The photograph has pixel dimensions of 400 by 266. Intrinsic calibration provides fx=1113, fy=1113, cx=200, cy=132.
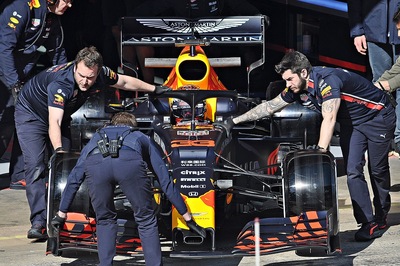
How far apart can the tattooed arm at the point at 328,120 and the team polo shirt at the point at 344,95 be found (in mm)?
59

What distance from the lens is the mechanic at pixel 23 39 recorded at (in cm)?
1087

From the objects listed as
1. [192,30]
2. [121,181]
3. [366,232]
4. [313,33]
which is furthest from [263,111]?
[313,33]

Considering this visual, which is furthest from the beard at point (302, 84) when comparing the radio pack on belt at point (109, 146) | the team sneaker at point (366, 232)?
the radio pack on belt at point (109, 146)

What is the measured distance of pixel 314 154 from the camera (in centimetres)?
894

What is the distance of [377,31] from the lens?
12.3 metres

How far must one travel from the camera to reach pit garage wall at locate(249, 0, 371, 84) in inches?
597

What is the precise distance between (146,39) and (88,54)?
11.3 feet

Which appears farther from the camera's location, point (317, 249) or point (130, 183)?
point (317, 249)

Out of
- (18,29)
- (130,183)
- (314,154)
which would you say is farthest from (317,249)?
(18,29)

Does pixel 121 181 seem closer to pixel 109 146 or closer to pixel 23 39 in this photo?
pixel 109 146

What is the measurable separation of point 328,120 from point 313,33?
22.4ft

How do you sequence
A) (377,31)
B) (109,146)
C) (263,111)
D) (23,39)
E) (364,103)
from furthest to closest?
(377,31), (23,39), (263,111), (364,103), (109,146)

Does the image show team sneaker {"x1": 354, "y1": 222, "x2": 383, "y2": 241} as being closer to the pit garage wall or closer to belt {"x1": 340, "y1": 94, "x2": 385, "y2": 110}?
belt {"x1": 340, "y1": 94, "x2": 385, "y2": 110}

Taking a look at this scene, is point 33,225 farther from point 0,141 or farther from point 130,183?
point 0,141
